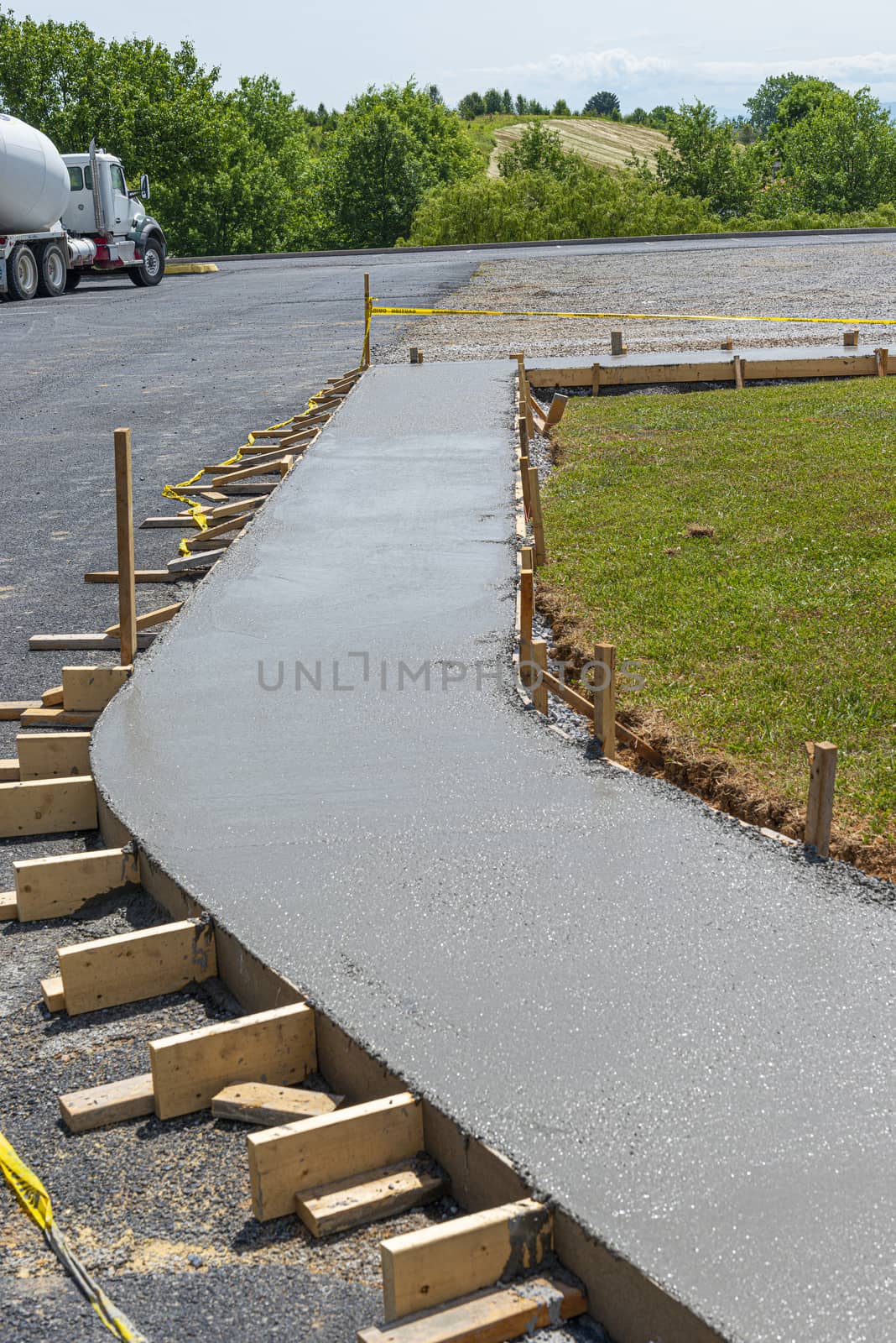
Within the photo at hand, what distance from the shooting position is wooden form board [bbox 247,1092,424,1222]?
3482 millimetres

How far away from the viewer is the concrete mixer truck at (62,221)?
96.3 ft

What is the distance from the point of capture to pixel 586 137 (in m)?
129

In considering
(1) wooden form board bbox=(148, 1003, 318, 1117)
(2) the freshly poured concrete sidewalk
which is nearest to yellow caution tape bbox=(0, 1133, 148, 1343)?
(1) wooden form board bbox=(148, 1003, 318, 1117)

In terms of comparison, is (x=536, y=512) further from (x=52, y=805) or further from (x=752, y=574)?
(x=52, y=805)

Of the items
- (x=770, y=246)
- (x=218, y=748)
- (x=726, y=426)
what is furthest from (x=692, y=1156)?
(x=770, y=246)

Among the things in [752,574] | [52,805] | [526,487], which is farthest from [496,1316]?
[526,487]

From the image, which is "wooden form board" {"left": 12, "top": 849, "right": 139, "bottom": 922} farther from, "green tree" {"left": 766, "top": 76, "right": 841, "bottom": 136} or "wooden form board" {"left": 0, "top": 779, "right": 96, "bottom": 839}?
"green tree" {"left": 766, "top": 76, "right": 841, "bottom": 136}

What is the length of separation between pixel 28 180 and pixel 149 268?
668cm

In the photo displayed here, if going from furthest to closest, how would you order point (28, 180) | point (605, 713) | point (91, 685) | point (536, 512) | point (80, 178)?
point (80, 178) < point (28, 180) < point (536, 512) < point (91, 685) < point (605, 713)

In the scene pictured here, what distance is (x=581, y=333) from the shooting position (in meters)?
22.9

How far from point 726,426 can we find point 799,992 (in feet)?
38.3

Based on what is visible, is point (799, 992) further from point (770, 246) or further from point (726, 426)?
point (770, 246)

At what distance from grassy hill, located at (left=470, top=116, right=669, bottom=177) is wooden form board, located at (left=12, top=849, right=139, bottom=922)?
111 m

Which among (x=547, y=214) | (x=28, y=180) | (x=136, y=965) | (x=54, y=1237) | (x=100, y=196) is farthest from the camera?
(x=547, y=214)
